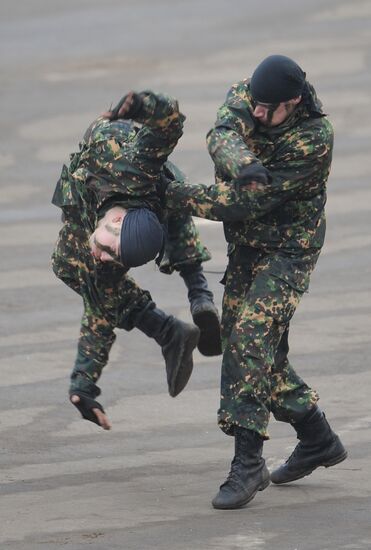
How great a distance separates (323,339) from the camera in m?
10.3

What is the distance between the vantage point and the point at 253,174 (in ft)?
21.3

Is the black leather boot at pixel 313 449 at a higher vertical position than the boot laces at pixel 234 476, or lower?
lower

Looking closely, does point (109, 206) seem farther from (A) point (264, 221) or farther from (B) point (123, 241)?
(A) point (264, 221)

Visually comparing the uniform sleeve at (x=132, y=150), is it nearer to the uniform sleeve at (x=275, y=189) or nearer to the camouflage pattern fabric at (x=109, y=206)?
the camouflage pattern fabric at (x=109, y=206)

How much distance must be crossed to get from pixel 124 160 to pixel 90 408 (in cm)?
127

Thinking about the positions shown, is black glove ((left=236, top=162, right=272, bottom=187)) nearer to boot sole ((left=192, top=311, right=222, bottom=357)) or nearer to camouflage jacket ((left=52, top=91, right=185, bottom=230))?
camouflage jacket ((left=52, top=91, right=185, bottom=230))

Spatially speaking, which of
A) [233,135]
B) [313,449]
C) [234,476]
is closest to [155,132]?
[233,135]

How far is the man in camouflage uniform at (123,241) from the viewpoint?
6.87 meters

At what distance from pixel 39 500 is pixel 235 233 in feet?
5.13

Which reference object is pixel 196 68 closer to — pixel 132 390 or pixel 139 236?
pixel 132 390

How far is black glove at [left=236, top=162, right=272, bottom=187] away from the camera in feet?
21.4

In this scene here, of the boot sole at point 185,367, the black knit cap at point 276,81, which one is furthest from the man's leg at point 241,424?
the black knit cap at point 276,81

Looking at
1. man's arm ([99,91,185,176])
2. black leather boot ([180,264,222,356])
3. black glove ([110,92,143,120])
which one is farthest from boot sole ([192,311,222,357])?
black glove ([110,92,143,120])

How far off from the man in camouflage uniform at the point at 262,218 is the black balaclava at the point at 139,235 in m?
0.16
